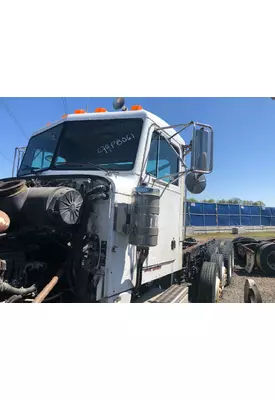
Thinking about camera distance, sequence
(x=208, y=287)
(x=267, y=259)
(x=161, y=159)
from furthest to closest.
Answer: (x=267, y=259) → (x=208, y=287) → (x=161, y=159)

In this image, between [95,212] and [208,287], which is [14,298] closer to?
[95,212]

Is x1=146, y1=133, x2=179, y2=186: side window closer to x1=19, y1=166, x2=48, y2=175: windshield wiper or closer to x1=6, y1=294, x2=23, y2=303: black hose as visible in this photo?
x1=19, y1=166, x2=48, y2=175: windshield wiper

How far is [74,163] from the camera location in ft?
10.8

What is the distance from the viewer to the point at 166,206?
3766mm

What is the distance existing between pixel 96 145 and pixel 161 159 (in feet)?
2.78

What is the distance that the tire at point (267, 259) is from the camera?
27.5ft

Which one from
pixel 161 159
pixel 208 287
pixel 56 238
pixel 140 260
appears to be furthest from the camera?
pixel 208 287

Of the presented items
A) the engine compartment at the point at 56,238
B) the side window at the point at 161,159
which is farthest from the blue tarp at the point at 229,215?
the engine compartment at the point at 56,238

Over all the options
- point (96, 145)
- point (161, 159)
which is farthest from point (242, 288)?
point (96, 145)

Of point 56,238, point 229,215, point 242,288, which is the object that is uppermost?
point 229,215

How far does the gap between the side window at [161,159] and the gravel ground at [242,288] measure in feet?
9.40

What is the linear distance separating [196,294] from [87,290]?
109 inches

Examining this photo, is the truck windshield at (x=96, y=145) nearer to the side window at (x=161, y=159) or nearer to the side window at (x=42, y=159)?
the side window at (x=42, y=159)

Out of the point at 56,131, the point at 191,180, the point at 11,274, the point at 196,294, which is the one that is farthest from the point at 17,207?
the point at 196,294
